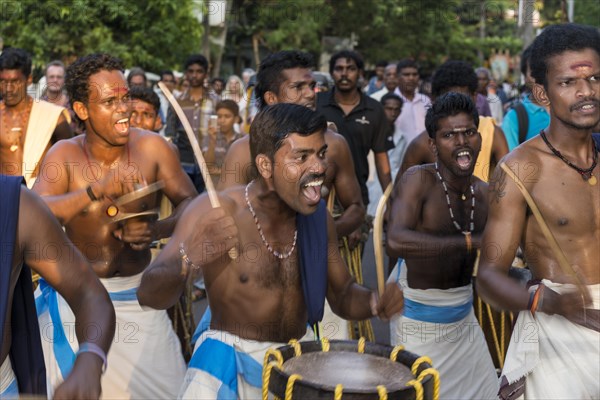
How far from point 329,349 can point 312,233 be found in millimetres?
611

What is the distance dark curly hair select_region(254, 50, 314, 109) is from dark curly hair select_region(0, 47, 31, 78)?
86.8 inches

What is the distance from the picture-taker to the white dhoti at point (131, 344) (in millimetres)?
4645

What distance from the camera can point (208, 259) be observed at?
140 inches

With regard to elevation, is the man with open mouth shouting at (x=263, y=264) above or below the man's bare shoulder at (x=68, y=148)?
below

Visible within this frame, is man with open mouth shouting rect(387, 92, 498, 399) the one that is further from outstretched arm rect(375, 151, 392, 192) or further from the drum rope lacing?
outstretched arm rect(375, 151, 392, 192)

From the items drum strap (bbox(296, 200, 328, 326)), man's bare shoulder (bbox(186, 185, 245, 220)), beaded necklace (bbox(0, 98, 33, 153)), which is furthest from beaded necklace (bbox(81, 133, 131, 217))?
beaded necklace (bbox(0, 98, 33, 153))

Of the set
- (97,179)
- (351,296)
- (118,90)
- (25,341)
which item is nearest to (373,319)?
(97,179)

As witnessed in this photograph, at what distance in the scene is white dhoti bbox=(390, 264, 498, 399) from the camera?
516 cm

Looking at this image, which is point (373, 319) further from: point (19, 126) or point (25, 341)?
point (25, 341)

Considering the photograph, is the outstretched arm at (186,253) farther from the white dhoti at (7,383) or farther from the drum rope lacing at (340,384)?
the white dhoti at (7,383)

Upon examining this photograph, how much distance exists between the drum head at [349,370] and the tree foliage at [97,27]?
16862mm

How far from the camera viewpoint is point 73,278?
117 inches

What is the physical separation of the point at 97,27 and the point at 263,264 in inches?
678

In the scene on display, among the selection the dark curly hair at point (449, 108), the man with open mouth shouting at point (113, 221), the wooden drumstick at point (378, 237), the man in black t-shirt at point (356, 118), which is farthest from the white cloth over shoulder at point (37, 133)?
the wooden drumstick at point (378, 237)
